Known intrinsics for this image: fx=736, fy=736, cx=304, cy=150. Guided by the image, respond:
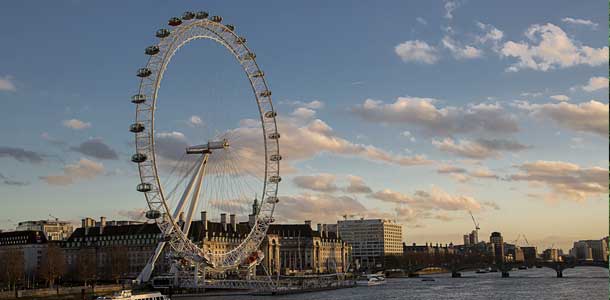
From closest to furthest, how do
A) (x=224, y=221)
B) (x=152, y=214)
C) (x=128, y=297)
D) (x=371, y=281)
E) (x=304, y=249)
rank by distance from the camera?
1. (x=152, y=214)
2. (x=128, y=297)
3. (x=371, y=281)
4. (x=224, y=221)
5. (x=304, y=249)

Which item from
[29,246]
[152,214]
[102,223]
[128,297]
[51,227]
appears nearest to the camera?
[152,214]

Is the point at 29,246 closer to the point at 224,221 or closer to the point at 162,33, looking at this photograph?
the point at 224,221

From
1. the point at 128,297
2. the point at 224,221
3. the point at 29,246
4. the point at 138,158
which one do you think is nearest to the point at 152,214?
the point at 138,158

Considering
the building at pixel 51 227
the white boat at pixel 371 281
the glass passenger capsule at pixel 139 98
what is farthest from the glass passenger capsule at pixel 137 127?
the building at pixel 51 227

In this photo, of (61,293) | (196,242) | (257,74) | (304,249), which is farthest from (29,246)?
(257,74)

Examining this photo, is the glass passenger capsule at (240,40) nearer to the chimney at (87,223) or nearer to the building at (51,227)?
the chimney at (87,223)

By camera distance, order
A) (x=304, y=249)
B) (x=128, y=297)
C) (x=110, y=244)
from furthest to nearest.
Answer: (x=304, y=249)
(x=110, y=244)
(x=128, y=297)

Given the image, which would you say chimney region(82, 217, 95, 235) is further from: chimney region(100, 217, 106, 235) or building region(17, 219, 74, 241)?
building region(17, 219, 74, 241)

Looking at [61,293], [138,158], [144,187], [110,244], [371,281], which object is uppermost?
[138,158]

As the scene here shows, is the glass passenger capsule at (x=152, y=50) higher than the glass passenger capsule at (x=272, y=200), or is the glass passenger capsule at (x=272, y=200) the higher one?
the glass passenger capsule at (x=152, y=50)

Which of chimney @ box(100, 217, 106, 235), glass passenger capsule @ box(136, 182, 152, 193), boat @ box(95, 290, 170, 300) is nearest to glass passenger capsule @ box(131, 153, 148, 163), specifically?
glass passenger capsule @ box(136, 182, 152, 193)

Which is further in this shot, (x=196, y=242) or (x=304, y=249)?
(x=304, y=249)

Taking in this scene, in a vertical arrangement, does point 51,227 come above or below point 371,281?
above

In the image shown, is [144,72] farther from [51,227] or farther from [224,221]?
[51,227]
